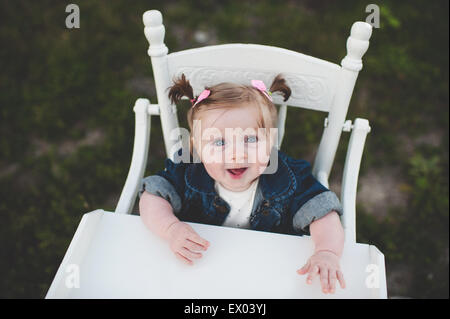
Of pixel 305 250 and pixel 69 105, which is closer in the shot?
pixel 305 250

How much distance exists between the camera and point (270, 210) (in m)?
1.04

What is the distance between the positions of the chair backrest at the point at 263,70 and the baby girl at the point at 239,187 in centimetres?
4

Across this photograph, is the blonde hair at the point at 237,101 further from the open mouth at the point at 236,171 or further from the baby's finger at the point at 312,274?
the baby's finger at the point at 312,274

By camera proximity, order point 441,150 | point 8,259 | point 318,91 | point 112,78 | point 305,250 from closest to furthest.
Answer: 1. point 305,250
2. point 318,91
3. point 8,259
4. point 441,150
5. point 112,78

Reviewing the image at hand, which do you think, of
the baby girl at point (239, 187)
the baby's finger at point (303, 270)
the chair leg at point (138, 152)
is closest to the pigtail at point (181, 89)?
the baby girl at point (239, 187)

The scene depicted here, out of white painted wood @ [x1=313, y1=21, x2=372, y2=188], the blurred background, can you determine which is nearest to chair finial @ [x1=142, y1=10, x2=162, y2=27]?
white painted wood @ [x1=313, y1=21, x2=372, y2=188]

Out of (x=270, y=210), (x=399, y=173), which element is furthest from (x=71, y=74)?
(x=399, y=173)

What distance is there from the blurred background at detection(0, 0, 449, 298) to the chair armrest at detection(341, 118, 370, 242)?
748 millimetres

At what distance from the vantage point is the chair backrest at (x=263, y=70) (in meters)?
0.97

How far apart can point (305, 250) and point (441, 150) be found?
151 centimetres

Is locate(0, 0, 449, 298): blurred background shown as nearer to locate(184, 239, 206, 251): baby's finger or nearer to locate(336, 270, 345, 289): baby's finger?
locate(336, 270, 345, 289): baby's finger

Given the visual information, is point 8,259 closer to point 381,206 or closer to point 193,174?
point 193,174

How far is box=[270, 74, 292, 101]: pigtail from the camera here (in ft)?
3.31

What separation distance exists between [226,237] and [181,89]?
0.41 meters
